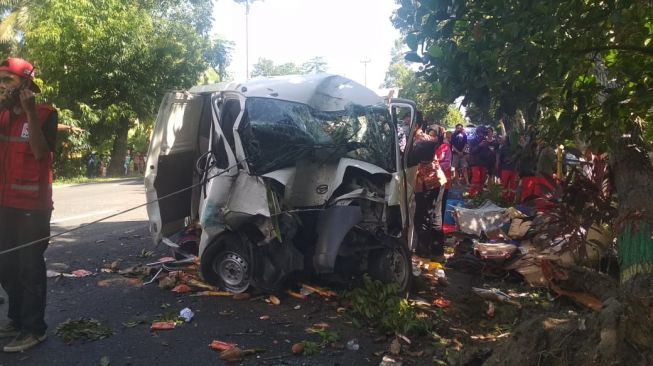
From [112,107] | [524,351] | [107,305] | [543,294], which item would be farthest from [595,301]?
[112,107]

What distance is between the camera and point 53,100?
70.9ft

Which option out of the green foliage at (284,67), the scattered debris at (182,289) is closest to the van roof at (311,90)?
the scattered debris at (182,289)

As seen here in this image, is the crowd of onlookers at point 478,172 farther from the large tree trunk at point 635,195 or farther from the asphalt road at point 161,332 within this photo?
the asphalt road at point 161,332

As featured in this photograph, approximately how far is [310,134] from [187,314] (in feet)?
6.95

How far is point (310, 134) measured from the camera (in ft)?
17.5

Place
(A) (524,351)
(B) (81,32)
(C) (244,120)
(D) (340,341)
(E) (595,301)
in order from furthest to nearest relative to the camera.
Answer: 1. (B) (81,32)
2. (C) (244,120)
3. (E) (595,301)
4. (D) (340,341)
5. (A) (524,351)

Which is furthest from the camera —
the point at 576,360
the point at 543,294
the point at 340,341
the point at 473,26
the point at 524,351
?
the point at 543,294

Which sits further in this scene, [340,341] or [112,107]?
[112,107]

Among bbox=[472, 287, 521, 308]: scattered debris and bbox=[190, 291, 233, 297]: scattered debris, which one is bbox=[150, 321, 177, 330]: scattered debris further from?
bbox=[472, 287, 521, 308]: scattered debris

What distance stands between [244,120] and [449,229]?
15.1 feet

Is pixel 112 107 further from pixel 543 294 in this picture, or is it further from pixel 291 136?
pixel 543 294

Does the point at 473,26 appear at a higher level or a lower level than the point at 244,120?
higher

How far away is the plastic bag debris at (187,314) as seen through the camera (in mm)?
4362

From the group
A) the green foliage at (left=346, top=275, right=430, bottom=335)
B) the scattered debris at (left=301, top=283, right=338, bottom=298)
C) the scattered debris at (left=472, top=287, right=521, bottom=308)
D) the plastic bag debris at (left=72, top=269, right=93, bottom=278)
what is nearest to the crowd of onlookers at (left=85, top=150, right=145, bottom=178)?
the plastic bag debris at (left=72, top=269, right=93, bottom=278)
